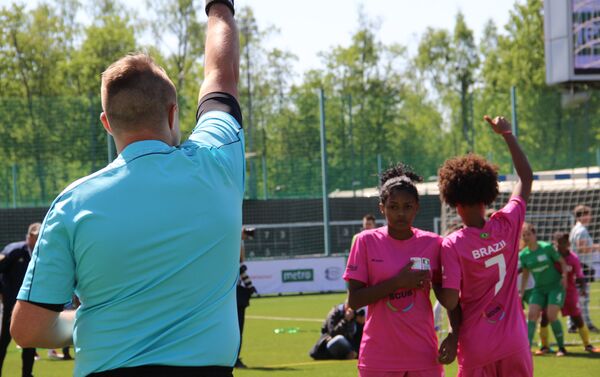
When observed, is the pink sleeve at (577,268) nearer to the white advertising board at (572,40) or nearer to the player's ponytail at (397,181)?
the white advertising board at (572,40)

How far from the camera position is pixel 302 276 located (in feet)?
91.0

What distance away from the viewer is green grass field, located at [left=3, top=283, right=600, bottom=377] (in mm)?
11820

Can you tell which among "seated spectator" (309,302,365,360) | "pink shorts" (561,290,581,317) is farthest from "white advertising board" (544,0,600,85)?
"seated spectator" (309,302,365,360)

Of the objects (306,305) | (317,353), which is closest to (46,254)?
(317,353)

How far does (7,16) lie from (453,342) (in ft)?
154

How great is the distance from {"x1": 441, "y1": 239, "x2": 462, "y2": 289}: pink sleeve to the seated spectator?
787cm

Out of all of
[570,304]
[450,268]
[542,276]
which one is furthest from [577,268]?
[450,268]

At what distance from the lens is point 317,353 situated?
43.8 ft

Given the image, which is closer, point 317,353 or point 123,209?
point 123,209

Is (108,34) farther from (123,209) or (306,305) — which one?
(123,209)

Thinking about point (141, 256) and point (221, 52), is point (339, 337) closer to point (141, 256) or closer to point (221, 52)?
point (221, 52)

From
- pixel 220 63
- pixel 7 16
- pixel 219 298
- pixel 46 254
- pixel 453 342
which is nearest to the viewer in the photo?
pixel 46 254

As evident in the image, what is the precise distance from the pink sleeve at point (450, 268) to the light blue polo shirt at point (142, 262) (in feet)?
8.81

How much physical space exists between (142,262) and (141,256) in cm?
2
